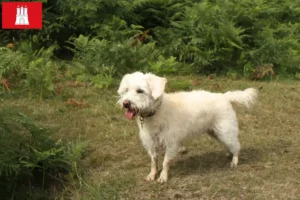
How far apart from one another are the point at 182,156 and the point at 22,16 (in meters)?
5.56

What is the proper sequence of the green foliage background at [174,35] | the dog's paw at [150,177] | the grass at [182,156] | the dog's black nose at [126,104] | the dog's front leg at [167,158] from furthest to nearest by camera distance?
the green foliage background at [174,35] < the dog's paw at [150,177] < the dog's front leg at [167,158] < the grass at [182,156] < the dog's black nose at [126,104]

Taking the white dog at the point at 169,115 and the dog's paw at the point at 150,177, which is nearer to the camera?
the white dog at the point at 169,115

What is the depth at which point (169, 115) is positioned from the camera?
492 cm

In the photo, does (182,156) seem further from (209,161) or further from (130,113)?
(130,113)

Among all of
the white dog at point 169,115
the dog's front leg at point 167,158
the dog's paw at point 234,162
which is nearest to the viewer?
the white dog at point 169,115

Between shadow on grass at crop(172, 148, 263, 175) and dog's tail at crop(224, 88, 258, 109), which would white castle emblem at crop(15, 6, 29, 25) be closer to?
shadow on grass at crop(172, 148, 263, 175)

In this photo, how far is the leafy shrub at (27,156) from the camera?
16.0 ft

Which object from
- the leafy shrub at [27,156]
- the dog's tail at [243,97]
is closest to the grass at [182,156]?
the leafy shrub at [27,156]

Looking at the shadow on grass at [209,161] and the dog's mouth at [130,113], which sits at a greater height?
the dog's mouth at [130,113]

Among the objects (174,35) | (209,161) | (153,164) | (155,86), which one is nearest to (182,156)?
(209,161)

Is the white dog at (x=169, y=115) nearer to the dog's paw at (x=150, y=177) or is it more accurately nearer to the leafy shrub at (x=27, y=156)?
the dog's paw at (x=150, y=177)

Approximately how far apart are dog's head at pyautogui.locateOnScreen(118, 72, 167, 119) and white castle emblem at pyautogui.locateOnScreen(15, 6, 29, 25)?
18.3 feet

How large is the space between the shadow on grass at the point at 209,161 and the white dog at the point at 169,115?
0.19 meters

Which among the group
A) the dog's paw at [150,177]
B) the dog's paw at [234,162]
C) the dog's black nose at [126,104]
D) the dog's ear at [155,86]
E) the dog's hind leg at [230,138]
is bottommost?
the dog's paw at [150,177]
